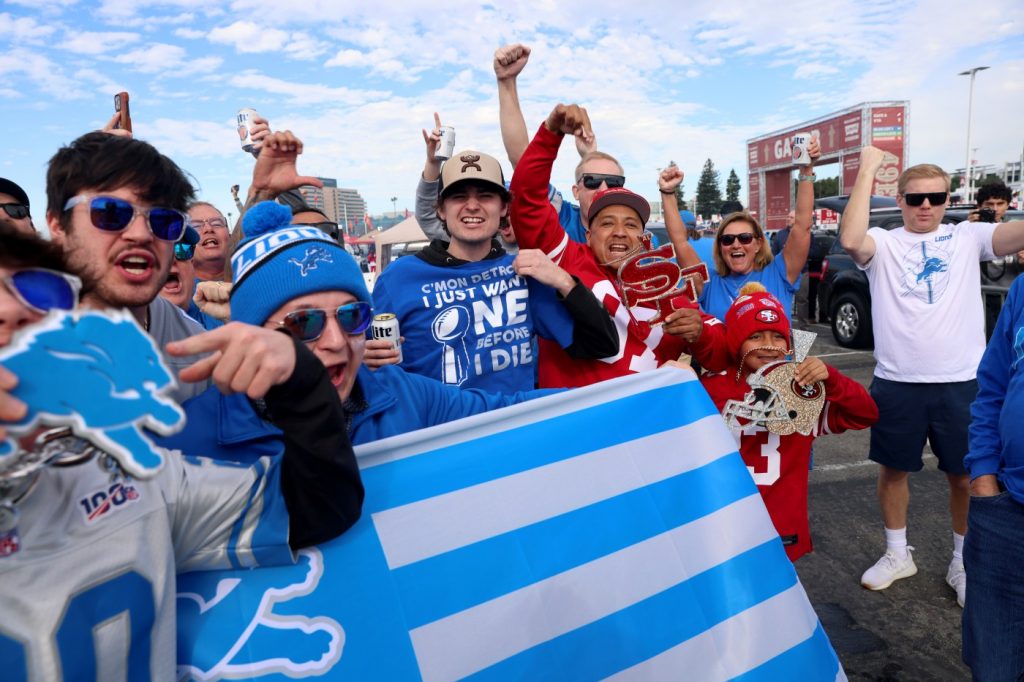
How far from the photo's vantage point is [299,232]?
1516 millimetres

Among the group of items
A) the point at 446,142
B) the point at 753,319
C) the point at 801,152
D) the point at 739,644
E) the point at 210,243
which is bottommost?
the point at 739,644

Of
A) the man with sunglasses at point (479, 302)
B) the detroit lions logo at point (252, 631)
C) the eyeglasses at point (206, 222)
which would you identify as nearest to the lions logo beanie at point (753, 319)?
the man with sunglasses at point (479, 302)

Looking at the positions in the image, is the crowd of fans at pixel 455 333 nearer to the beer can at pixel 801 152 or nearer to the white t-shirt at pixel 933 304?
the white t-shirt at pixel 933 304

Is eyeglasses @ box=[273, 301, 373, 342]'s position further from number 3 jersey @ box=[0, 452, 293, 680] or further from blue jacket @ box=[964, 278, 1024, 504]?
blue jacket @ box=[964, 278, 1024, 504]

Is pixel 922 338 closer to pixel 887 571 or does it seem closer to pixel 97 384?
pixel 887 571

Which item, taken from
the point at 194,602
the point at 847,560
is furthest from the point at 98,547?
the point at 847,560

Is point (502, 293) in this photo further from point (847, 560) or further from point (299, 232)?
point (847, 560)

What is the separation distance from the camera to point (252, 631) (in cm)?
125

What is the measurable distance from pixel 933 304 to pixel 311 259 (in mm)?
3390

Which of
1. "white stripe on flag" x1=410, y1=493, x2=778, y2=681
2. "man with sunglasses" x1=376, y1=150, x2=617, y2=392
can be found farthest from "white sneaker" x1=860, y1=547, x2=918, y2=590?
"man with sunglasses" x1=376, y1=150, x2=617, y2=392

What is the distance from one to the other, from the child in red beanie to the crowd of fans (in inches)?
0.4

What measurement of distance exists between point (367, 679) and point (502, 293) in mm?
1617

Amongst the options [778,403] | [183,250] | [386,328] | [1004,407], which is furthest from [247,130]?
[1004,407]

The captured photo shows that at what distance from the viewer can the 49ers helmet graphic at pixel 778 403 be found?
2.39 m
